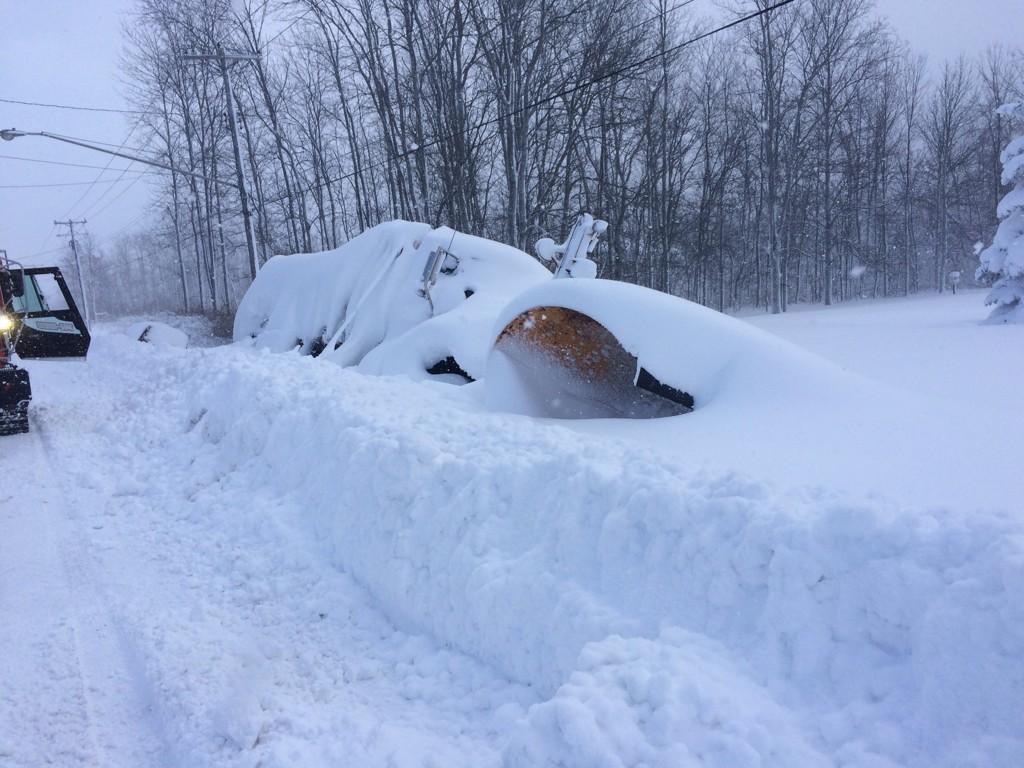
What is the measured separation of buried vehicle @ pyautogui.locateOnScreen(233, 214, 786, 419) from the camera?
552 cm

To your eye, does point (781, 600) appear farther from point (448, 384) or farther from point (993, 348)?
point (993, 348)

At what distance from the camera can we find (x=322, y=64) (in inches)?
1093

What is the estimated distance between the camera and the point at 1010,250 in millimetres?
13500

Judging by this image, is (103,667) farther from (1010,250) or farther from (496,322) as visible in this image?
(1010,250)

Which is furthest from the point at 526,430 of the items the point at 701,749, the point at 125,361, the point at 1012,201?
the point at 1012,201

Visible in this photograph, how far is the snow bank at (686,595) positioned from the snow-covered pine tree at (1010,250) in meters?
11.6

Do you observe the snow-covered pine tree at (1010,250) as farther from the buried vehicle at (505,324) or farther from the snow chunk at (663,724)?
the snow chunk at (663,724)

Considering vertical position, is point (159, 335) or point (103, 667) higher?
point (159, 335)

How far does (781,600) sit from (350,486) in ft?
10.3

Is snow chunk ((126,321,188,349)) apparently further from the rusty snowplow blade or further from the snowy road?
the rusty snowplow blade

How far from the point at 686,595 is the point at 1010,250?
49.3ft

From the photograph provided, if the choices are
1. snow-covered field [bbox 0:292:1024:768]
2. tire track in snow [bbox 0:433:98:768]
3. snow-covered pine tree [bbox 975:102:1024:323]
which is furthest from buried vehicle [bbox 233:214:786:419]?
snow-covered pine tree [bbox 975:102:1024:323]

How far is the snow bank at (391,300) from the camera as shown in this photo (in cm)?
849

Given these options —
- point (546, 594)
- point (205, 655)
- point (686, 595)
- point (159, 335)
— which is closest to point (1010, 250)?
point (686, 595)
